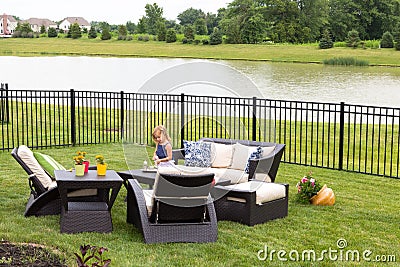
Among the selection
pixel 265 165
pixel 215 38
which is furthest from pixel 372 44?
pixel 265 165

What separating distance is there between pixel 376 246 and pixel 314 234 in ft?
2.43

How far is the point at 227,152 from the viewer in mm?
9328

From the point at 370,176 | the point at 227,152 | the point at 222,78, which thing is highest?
the point at 222,78

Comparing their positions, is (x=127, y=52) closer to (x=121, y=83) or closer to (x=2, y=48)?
(x=2, y=48)

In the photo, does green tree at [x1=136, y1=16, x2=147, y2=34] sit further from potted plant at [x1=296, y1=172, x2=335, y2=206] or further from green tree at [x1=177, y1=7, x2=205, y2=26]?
potted plant at [x1=296, y1=172, x2=335, y2=206]

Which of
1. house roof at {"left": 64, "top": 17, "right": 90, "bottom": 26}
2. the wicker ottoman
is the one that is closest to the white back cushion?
the wicker ottoman

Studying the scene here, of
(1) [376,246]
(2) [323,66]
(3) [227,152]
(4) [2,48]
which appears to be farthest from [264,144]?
(4) [2,48]

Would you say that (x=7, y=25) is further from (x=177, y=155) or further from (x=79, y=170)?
(x=79, y=170)

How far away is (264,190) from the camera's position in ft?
25.0

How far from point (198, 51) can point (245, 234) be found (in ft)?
188

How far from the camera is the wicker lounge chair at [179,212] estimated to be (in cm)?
645

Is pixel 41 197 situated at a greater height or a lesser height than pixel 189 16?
lesser

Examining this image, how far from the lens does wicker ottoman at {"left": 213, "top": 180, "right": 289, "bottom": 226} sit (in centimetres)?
741

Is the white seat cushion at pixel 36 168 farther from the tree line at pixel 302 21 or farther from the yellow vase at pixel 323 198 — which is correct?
the tree line at pixel 302 21
